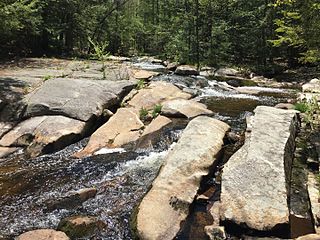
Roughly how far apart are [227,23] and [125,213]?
27.0 metres

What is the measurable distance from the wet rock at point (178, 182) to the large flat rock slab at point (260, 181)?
71cm

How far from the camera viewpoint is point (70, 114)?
434 inches

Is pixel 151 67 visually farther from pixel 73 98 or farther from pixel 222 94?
pixel 73 98

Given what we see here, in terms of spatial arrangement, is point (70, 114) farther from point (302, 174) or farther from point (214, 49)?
point (214, 49)

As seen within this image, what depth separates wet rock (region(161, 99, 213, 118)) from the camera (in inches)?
463

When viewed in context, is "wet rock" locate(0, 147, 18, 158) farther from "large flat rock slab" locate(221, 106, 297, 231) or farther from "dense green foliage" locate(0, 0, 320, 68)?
"dense green foliage" locate(0, 0, 320, 68)

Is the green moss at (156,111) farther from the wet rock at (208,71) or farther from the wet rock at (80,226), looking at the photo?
the wet rock at (208,71)

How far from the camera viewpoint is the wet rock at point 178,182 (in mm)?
5535

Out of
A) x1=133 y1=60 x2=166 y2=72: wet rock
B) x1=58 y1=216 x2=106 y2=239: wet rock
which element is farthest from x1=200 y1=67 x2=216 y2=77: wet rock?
x1=58 y1=216 x2=106 y2=239: wet rock

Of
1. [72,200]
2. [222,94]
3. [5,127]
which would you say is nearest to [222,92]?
[222,94]

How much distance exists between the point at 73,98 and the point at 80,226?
6.78 meters

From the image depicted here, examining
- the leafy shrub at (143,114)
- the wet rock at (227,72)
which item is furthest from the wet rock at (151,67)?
the leafy shrub at (143,114)

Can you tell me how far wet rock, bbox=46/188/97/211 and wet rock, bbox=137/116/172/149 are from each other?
294 cm

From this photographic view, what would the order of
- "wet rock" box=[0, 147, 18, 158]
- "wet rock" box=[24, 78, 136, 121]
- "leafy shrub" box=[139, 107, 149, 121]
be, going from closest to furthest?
1. "wet rock" box=[0, 147, 18, 158]
2. "wet rock" box=[24, 78, 136, 121]
3. "leafy shrub" box=[139, 107, 149, 121]
